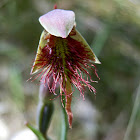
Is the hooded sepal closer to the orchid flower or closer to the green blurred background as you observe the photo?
the orchid flower

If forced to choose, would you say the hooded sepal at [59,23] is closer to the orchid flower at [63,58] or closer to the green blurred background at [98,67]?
the orchid flower at [63,58]

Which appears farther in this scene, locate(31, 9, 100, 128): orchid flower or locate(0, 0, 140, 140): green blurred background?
locate(0, 0, 140, 140): green blurred background

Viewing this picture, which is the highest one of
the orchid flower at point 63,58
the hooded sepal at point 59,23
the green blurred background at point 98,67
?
the hooded sepal at point 59,23

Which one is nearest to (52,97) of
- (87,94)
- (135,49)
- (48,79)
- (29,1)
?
(48,79)

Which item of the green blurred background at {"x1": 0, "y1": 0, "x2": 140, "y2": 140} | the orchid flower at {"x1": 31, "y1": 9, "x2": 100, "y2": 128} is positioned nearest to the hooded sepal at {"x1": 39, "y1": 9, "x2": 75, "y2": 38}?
the orchid flower at {"x1": 31, "y1": 9, "x2": 100, "y2": 128}

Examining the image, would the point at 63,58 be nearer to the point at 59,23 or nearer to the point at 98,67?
the point at 59,23

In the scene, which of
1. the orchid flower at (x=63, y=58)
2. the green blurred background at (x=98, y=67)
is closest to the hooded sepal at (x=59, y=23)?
the orchid flower at (x=63, y=58)

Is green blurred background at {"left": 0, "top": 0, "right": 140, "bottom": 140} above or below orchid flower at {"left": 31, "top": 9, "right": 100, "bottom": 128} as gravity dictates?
below

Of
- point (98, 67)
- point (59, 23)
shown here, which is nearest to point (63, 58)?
point (59, 23)

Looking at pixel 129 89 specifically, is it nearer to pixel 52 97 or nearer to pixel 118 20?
pixel 118 20
